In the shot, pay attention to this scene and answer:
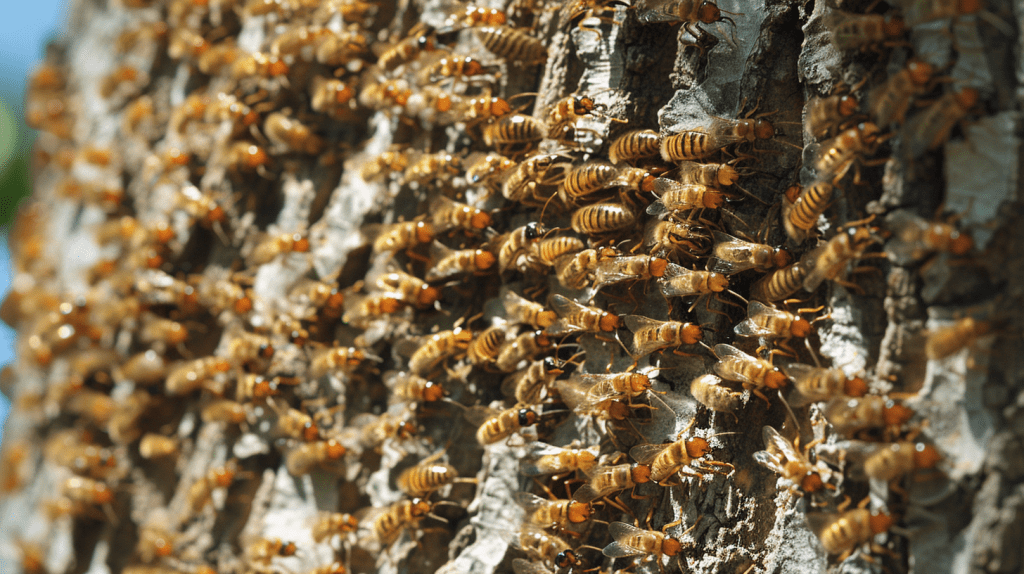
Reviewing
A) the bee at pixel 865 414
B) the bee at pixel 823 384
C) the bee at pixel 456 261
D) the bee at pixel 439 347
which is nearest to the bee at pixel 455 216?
the bee at pixel 456 261

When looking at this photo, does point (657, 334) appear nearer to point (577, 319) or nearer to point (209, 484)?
point (577, 319)

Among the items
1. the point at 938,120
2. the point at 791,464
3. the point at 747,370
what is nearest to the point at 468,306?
the point at 747,370

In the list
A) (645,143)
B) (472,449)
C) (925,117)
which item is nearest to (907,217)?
(925,117)

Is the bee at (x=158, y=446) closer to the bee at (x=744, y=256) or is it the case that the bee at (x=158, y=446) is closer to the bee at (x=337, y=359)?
the bee at (x=337, y=359)

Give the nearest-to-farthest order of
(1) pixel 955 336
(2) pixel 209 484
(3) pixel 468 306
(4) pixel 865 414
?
(1) pixel 955 336 < (4) pixel 865 414 < (3) pixel 468 306 < (2) pixel 209 484

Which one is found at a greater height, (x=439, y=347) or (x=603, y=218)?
(x=603, y=218)
